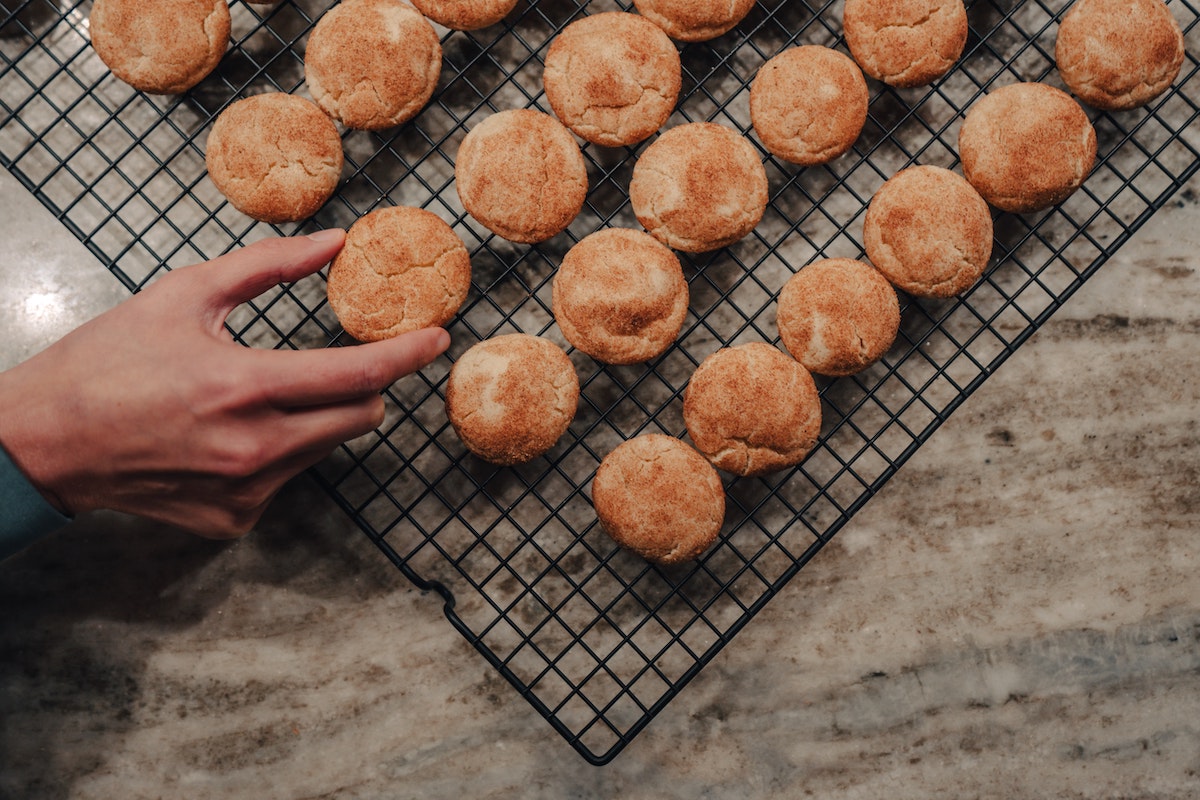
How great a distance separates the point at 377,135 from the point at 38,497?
141 centimetres

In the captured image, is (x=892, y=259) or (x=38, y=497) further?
(x=892, y=259)

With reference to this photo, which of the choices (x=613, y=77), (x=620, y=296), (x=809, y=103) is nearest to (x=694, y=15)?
(x=613, y=77)

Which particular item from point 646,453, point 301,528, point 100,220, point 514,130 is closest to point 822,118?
point 514,130

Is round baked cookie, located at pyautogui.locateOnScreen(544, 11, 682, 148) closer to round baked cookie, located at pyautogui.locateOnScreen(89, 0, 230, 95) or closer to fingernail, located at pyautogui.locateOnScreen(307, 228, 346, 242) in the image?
fingernail, located at pyautogui.locateOnScreen(307, 228, 346, 242)

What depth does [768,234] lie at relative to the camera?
2.74 meters

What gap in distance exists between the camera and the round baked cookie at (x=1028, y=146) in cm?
250

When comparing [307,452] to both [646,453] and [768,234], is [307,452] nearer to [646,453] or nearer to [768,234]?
[646,453]

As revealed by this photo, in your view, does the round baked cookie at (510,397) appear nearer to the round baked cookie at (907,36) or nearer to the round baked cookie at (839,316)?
the round baked cookie at (839,316)

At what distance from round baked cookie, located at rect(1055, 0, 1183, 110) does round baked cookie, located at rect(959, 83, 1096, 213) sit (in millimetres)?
112

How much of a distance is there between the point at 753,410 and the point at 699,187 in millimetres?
669

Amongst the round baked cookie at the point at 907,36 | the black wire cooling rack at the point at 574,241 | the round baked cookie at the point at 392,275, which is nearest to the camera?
the round baked cookie at the point at 392,275

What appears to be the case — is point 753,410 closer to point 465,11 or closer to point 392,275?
point 392,275

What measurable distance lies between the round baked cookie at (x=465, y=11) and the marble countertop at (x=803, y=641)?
139 centimetres

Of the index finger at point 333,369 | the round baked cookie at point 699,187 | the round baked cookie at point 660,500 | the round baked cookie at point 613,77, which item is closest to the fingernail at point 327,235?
the index finger at point 333,369
